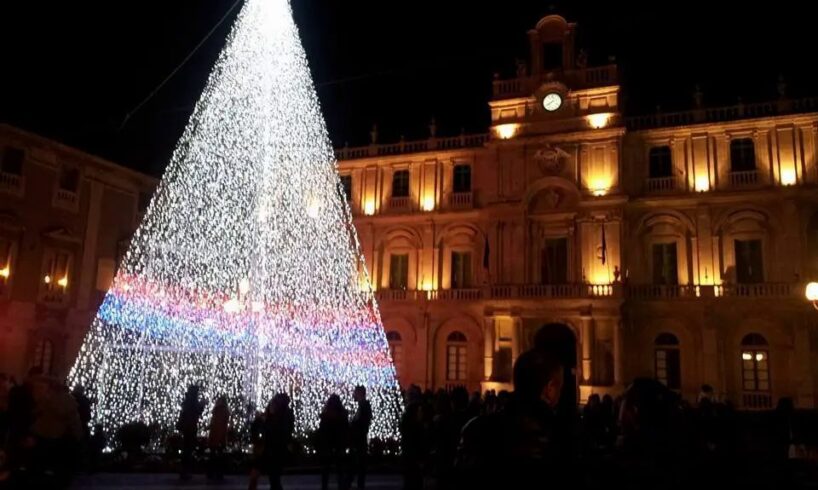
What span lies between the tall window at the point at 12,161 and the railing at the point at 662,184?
25599 mm

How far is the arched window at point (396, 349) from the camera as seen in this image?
3303 centimetres

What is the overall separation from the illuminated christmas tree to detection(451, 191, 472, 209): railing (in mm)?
13438

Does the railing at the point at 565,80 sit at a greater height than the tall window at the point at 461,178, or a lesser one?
greater

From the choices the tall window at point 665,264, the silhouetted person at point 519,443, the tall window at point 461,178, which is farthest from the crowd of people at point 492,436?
the tall window at point 461,178

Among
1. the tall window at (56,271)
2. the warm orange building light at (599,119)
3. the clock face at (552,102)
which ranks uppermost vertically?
the clock face at (552,102)

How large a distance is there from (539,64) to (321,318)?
17.7 meters

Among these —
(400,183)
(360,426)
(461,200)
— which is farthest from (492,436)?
(400,183)

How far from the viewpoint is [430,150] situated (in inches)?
1355

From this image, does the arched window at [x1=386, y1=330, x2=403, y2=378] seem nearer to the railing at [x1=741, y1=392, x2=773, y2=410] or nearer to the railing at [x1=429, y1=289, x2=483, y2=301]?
the railing at [x1=429, y1=289, x2=483, y2=301]

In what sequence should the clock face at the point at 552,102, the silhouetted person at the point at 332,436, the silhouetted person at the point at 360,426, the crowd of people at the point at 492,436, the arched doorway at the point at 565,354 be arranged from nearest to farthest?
the crowd of people at the point at 492,436, the arched doorway at the point at 565,354, the silhouetted person at the point at 332,436, the silhouetted person at the point at 360,426, the clock face at the point at 552,102

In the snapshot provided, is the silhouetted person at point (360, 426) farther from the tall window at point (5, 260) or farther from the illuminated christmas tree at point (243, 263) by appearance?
the tall window at point (5, 260)

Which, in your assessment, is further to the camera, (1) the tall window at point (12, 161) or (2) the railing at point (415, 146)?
(2) the railing at point (415, 146)

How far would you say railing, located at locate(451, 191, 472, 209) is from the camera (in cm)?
3328

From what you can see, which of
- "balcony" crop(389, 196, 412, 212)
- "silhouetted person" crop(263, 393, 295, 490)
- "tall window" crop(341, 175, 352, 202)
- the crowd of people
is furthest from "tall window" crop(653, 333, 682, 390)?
"silhouetted person" crop(263, 393, 295, 490)
